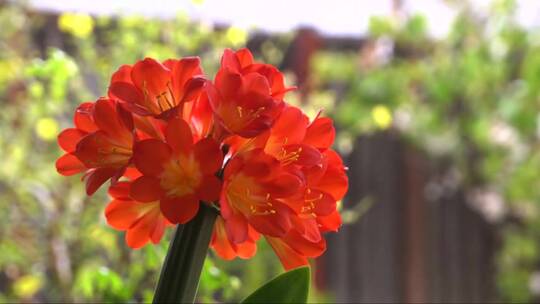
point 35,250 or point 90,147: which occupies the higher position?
point 90,147

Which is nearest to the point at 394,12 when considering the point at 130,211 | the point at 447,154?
the point at 447,154

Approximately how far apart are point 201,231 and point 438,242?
11.4 feet

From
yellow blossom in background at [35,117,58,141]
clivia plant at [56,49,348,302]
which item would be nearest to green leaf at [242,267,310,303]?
clivia plant at [56,49,348,302]

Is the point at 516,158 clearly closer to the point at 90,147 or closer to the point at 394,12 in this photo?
the point at 394,12

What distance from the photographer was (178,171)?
0.45m

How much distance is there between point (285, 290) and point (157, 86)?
16 centimetres

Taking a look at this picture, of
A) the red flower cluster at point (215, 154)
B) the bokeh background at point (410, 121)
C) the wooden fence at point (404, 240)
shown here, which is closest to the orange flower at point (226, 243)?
the red flower cluster at point (215, 154)

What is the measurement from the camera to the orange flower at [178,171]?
0.44 meters

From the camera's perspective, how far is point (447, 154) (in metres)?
3.59

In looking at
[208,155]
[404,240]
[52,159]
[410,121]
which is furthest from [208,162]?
[404,240]

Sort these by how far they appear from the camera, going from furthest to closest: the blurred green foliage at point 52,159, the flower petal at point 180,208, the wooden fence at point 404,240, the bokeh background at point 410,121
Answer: the wooden fence at point 404,240
the bokeh background at point 410,121
the blurred green foliage at point 52,159
the flower petal at point 180,208

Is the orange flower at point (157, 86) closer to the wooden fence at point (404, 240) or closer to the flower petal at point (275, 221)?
the flower petal at point (275, 221)

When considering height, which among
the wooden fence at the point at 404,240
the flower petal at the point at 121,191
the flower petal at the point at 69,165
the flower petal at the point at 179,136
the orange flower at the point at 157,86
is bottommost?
the wooden fence at the point at 404,240

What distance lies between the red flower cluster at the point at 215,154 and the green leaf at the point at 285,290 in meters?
0.01
